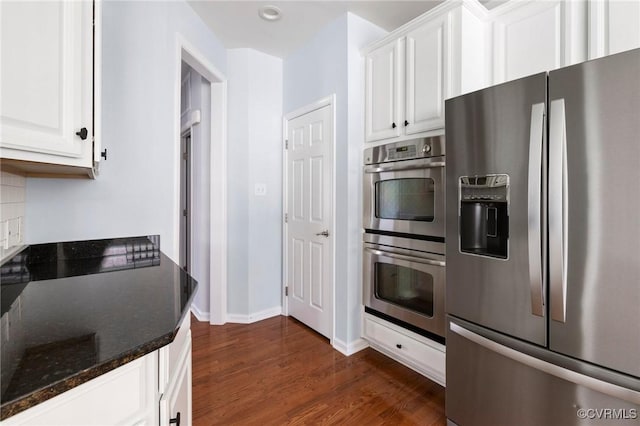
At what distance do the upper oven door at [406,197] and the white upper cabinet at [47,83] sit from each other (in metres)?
1.67

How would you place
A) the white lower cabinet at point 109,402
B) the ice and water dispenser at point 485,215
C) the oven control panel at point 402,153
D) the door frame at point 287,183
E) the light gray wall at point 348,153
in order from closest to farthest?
the white lower cabinet at point 109,402 < the ice and water dispenser at point 485,215 < the oven control panel at point 402,153 < the light gray wall at point 348,153 < the door frame at point 287,183

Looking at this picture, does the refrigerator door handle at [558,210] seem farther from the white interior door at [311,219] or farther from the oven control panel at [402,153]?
the white interior door at [311,219]

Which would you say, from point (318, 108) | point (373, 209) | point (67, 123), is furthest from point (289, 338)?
point (67, 123)

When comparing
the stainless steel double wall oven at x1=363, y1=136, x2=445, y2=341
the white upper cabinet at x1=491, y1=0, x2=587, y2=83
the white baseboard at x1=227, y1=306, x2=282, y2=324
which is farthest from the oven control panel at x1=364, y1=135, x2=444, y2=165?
the white baseboard at x1=227, y1=306, x2=282, y2=324

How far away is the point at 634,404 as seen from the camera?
3.29 ft

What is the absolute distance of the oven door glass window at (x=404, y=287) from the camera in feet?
6.21

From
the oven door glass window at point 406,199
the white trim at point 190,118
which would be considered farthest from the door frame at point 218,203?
the oven door glass window at point 406,199

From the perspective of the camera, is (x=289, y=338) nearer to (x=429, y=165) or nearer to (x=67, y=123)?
(x=429, y=165)

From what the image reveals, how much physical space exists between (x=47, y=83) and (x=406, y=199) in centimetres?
183

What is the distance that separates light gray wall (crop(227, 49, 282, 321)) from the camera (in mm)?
2922

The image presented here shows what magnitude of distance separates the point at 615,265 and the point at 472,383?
0.80 meters

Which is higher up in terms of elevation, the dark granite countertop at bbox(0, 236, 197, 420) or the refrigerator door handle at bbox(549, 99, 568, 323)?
the refrigerator door handle at bbox(549, 99, 568, 323)

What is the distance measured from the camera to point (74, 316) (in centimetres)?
80

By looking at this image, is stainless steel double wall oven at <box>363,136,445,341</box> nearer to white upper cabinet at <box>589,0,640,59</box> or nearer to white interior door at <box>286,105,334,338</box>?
white interior door at <box>286,105,334,338</box>
